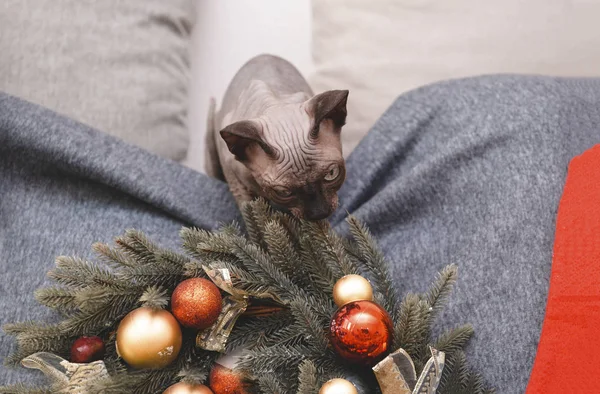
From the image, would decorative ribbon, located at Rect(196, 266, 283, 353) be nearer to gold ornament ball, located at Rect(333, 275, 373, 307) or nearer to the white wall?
gold ornament ball, located at Rect(333, 275, 373, 307)

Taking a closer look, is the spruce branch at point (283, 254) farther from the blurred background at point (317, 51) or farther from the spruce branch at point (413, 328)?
the blurred background at point (317, 51)

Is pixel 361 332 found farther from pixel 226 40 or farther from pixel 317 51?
pixel 226 40

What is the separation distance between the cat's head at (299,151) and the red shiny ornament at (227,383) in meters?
0.20

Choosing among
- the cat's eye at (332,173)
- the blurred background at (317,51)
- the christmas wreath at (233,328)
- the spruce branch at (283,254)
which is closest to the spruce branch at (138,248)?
the christmas wreath at (233,328)

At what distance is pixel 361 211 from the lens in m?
0.72

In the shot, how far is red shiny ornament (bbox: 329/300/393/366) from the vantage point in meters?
0.47

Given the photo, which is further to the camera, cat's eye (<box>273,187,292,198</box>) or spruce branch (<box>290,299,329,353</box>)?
cat's eye (<box>273,187,292,198</box>)

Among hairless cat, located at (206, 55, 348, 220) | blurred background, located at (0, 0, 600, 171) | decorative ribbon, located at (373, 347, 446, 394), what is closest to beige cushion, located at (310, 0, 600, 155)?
blurred background, located at (0, 0, 600, 171)

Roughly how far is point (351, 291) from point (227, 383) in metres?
0.14

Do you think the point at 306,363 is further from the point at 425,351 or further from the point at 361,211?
the point at 361,211

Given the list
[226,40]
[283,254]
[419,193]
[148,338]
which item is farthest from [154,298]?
[226,40]

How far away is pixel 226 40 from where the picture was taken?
3.63ft

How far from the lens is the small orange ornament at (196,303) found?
48cm

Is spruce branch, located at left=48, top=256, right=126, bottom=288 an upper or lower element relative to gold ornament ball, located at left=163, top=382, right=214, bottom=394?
upper
